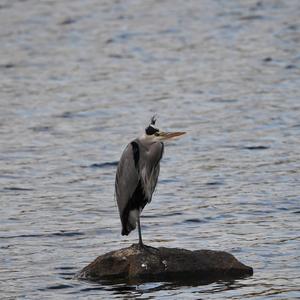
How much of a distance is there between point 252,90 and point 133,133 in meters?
3.66

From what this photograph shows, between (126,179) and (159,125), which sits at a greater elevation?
(126,179)

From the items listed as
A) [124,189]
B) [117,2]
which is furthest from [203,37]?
[124,189]

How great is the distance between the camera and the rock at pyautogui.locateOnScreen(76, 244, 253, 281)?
12.1 meters

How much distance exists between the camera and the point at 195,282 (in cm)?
1212

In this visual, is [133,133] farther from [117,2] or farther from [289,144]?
[117,2]

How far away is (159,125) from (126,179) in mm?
8313

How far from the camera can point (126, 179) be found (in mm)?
12828

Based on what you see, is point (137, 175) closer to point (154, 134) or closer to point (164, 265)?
point (154, 134)

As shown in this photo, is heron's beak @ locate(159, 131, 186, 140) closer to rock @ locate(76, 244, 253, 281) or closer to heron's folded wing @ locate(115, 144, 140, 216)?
heron's folded wing @ locate(115, 144, 140, 216)

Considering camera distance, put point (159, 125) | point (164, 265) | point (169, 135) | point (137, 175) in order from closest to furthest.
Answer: point (164, 265)
point (169, 135)
point (137, 175)
point (159, 125)

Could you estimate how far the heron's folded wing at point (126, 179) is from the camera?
12805 millimetres

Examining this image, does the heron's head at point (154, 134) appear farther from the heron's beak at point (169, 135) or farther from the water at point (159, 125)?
the water at point (159, 125)

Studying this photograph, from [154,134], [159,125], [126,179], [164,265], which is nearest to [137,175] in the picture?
[126,179]

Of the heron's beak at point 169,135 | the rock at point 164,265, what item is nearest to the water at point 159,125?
the rock at point 164,265
